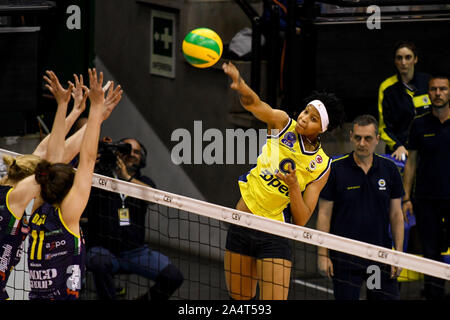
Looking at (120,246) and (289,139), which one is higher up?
(289,139)

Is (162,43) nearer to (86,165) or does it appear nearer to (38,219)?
(38,219)

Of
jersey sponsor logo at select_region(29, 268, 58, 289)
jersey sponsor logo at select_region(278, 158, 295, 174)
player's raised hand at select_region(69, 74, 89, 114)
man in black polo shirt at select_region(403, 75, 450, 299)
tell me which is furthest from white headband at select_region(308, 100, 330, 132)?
man in black polo shirt at select_region(403, 75, 450, 299)

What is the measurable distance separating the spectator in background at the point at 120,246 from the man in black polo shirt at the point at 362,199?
5.28 feet

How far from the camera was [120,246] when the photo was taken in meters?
10.0

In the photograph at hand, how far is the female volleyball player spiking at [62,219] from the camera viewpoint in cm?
718

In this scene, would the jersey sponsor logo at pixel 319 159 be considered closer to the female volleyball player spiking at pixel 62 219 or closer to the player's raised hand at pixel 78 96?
the female volleyball player spiking at pixel 62 219

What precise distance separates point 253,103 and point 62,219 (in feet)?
5.10

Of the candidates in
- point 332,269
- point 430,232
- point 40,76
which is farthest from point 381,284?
point 40,76

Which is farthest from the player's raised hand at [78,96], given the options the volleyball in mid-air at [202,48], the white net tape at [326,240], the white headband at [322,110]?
the white headband at [322,110]

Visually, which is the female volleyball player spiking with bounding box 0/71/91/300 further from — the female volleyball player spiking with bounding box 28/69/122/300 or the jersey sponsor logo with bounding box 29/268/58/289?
the jersey sponsor logo with bounding box 29/268/58/289

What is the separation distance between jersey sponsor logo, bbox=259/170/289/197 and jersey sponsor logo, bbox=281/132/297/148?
0.82ft

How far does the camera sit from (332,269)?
368 inches

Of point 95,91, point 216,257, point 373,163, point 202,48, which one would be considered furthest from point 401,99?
point 95,91
